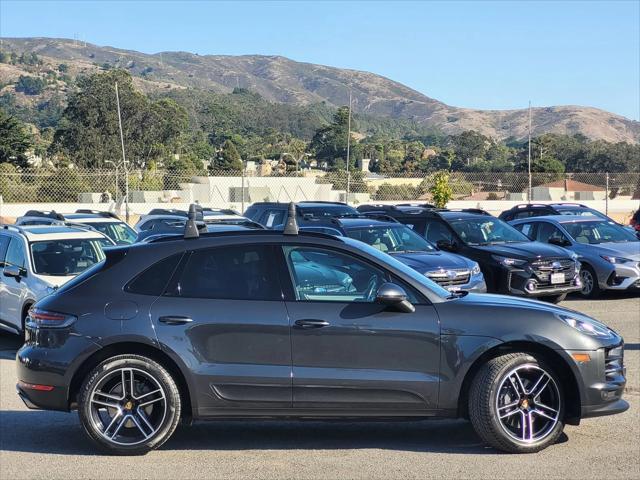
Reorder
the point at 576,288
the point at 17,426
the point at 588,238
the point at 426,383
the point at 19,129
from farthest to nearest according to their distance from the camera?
the point at 19,129
the point at 588,238
the point at 576,288
the point at 17,426
the point at 426,383

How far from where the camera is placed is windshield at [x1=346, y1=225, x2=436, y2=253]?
528 inches

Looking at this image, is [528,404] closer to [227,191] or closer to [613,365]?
[613,365]

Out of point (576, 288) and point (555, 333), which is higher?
point (555, 333)

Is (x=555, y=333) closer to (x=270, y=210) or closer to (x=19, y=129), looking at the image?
(x=270, y=210)

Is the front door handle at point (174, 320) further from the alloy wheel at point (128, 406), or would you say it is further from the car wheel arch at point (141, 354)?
the alloy wheel at point (128, 406)

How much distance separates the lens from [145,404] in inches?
228

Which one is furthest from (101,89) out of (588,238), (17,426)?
(17,426)

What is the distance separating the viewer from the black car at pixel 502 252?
13438 millimetres

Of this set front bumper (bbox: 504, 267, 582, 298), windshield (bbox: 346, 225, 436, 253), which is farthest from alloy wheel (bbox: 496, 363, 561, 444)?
front bumper (bbox: 504, 267, 582, 298)

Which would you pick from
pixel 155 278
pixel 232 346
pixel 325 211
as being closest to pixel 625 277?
pixel 325 211

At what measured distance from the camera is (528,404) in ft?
18.9

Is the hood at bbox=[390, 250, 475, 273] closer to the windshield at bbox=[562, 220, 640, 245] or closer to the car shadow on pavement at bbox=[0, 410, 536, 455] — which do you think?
the windshield at bbox=[562, 220, 640, 245]

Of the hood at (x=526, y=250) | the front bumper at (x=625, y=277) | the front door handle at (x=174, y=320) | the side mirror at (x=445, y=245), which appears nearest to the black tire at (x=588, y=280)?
the front bumper at (x=625, y=277)

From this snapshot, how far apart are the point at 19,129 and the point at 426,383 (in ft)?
199
